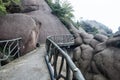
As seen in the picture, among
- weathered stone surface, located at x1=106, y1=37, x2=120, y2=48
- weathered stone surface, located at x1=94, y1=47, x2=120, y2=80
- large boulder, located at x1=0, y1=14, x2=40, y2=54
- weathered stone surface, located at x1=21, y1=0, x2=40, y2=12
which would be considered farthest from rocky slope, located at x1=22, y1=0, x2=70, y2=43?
weathered stone surface, located at x1=94, y1=47, x2=120, y2=80

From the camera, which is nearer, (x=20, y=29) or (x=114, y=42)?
(x=114, y=42)

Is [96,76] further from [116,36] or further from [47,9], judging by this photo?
[47,9]

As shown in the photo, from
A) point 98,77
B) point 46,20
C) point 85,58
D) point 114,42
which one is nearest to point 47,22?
point 46,20

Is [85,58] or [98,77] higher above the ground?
[85,58]

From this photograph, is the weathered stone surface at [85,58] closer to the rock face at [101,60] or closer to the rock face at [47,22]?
the rock face at [101,60]

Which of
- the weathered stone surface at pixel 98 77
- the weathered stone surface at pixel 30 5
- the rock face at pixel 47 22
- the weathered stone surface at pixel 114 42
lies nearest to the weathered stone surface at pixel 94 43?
the weathered stone surface at pixel 114 42

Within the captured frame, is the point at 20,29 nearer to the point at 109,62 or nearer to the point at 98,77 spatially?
the point at 98,77

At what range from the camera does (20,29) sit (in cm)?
1429

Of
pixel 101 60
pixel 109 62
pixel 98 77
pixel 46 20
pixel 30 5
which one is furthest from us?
pixel 30 5

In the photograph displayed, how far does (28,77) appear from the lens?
749 centimetres

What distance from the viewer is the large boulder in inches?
540

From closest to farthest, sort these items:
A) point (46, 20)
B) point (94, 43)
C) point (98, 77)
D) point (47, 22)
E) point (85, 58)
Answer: point (98, 77) < point (85, 58) < point (94, 43) < point (47, 22) < point (46, 20)

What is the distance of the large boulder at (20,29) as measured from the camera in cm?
1373

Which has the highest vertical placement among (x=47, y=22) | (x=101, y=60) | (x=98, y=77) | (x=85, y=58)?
(x=47, y=22)
